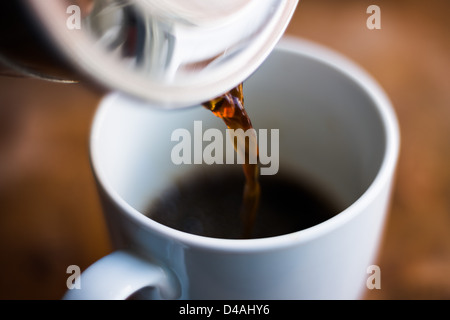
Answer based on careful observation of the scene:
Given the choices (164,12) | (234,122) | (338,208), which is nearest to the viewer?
(164,12)

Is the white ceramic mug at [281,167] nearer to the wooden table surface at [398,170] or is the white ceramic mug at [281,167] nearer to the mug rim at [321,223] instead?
the mug rim at [321,223]

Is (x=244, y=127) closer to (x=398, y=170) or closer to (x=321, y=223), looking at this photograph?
(x=321, y=223)

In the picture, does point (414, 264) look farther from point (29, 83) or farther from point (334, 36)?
point (29, 83)

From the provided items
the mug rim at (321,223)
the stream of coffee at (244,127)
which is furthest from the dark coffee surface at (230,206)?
the mug rim at (321,223)

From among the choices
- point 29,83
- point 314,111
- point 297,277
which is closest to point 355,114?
point 314,111

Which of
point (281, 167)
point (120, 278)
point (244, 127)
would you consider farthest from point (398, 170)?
point (120, 278)

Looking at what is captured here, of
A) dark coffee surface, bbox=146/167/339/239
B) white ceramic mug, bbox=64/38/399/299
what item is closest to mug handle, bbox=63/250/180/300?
white ceramic mug, bbox=64/38/399/299
